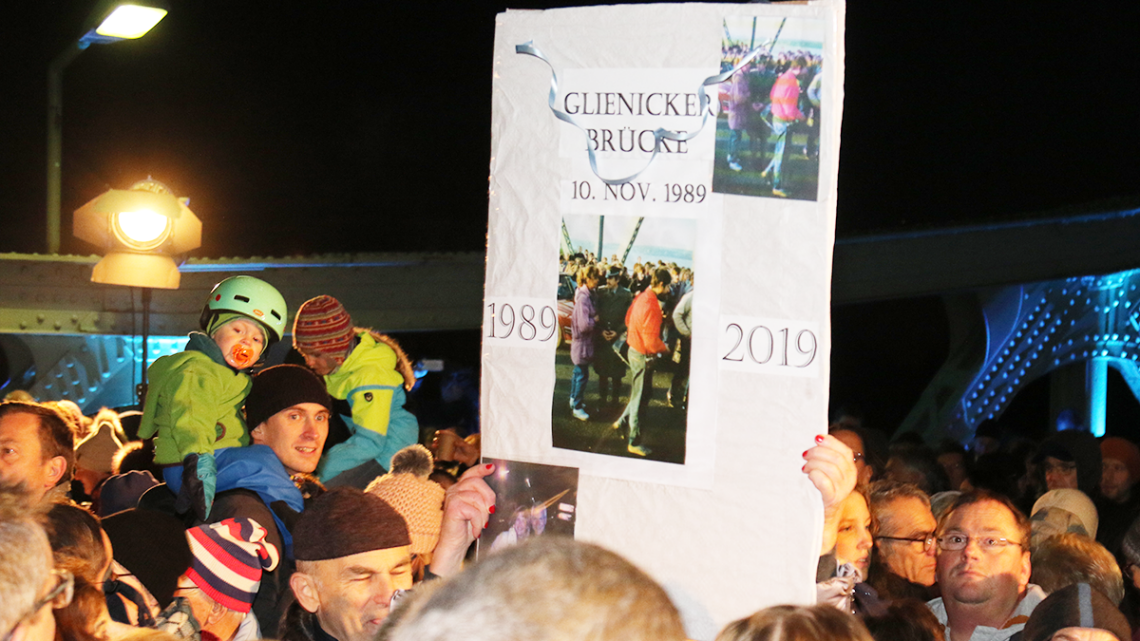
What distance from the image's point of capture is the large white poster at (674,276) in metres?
2.19

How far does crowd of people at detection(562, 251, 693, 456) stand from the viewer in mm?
2328

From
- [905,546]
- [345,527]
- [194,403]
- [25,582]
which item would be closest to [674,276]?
[345,527]

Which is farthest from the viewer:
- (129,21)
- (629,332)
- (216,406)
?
(129,21)

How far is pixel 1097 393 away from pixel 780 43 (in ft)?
57.6

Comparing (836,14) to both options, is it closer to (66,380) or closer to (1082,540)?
(1082,540)

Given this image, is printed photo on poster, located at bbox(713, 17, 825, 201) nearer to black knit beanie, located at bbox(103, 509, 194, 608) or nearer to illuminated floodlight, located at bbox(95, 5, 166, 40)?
black knit beanie, located at bbox(103, 509, 194, 608)

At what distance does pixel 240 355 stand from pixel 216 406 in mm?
323

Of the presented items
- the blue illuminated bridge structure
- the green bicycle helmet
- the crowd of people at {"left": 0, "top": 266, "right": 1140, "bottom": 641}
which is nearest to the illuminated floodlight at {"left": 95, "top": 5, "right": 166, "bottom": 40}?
the crowd of people at {"left": 0, "top": 266, "right": 1140, "bottom": 641}

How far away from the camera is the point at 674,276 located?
2336mm

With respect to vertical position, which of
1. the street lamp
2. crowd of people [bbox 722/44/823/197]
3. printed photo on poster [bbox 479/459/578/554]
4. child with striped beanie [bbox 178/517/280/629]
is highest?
the street lamp

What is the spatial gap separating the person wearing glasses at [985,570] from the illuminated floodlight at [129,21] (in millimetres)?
5270

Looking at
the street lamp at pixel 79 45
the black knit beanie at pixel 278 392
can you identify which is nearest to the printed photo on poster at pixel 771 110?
the black knit beanie at pixel 278 392

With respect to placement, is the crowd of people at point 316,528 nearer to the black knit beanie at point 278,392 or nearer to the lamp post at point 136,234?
the black knit beanie at point 278,392

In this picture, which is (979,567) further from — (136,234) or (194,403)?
(136,234)
